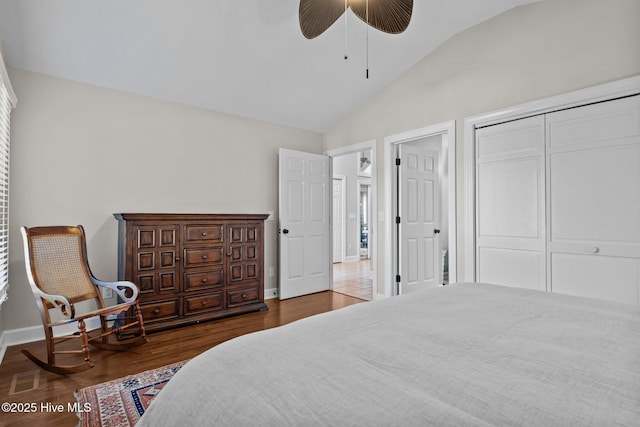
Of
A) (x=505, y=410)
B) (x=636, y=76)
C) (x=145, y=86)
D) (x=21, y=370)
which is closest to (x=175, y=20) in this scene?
(x=145, y=86)

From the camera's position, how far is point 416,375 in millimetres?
788

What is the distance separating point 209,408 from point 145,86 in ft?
11.6

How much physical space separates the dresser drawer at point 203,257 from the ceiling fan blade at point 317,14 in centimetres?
226

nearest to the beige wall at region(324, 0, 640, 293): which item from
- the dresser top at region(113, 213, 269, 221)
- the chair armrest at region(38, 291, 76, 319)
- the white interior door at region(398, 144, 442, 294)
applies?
the white interior door at region(398, 144, 442, 294)

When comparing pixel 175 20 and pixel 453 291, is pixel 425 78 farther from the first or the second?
pixel 453 291

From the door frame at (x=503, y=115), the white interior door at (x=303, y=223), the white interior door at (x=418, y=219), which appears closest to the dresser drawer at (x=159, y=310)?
the white interior door at (x=303, y=223)

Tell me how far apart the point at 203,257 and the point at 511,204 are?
3.02 metres

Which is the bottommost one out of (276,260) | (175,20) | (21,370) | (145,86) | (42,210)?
(21,370)

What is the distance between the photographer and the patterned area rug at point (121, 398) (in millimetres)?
1792

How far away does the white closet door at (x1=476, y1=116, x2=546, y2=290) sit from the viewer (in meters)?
2.92

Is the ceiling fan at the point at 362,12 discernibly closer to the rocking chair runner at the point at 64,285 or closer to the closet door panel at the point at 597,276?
the closet door panel at the point at 597,276

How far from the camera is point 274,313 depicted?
12.6ft

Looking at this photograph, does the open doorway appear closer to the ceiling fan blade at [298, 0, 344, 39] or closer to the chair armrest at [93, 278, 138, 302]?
the chair armrest at [93, 278, 138, 302]

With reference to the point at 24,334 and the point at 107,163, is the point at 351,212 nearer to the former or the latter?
the point at 107,163
